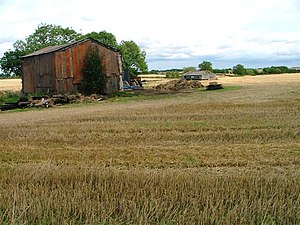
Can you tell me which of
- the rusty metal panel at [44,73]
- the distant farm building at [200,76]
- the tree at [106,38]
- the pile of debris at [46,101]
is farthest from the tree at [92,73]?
the distant farm building at [200,76]

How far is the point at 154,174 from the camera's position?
27.0ft

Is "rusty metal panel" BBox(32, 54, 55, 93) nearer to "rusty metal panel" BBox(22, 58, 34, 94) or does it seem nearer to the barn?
the barn

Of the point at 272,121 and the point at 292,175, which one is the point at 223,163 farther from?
the point at 272,121

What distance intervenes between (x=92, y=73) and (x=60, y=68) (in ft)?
10.3

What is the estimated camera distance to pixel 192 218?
5891 millimetres

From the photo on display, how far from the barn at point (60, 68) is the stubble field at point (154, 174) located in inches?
849

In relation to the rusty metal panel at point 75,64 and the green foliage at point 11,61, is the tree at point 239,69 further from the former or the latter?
the rusty metal panel at point 75,64

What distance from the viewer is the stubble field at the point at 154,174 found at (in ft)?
20.1

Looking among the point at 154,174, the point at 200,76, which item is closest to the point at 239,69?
the point at 200,76

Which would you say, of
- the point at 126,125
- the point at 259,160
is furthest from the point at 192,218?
the point at 126,125

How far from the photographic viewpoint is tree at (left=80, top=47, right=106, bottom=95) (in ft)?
129

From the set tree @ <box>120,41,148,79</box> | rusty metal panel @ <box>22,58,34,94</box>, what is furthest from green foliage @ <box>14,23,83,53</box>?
rusty metal panel @ <box>22,58,34,94</box>

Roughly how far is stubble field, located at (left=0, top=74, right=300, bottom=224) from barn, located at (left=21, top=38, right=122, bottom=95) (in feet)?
70.8

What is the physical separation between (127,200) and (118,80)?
1496 inches
